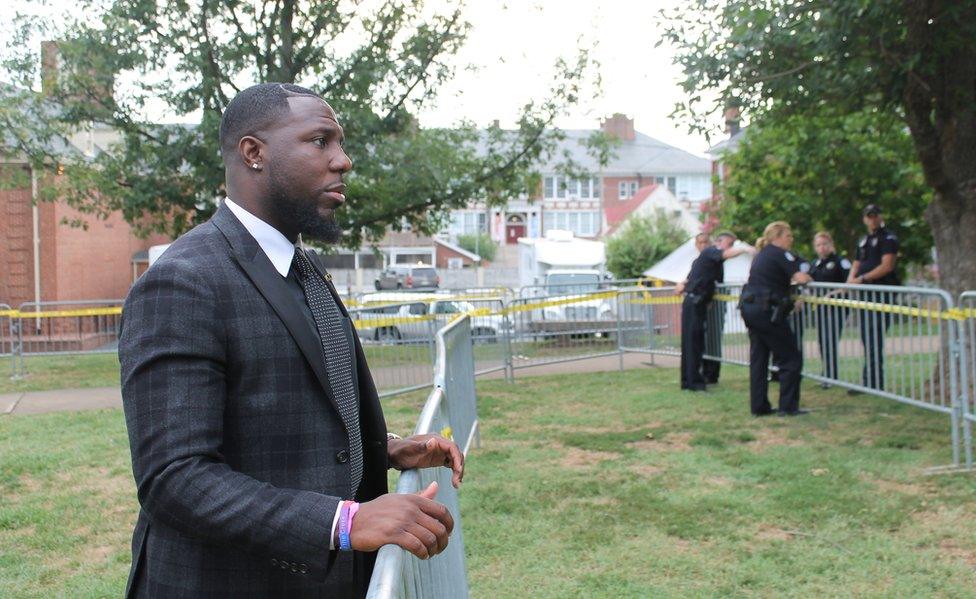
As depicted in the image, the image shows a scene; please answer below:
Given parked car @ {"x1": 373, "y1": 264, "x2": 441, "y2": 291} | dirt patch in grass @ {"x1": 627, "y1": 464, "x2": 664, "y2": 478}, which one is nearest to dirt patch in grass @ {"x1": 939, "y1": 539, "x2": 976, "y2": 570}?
dirt patch in grass @ {"x1": 627, "y1": 464, "x2": 664, "y2": 478}

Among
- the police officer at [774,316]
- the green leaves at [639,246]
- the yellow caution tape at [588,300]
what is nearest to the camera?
the yellow caution tape at [588,300]

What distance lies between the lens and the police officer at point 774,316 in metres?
9.37

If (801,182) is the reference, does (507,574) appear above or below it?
below

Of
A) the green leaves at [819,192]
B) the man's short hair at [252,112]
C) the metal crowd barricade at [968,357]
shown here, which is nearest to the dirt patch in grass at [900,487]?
the metal crowd barricade at [968,357]

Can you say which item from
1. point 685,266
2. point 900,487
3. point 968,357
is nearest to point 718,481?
point 900,487

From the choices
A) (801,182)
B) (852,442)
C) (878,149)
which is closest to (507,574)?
(852,442)

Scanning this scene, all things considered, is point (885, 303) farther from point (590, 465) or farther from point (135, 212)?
point (135, 212)

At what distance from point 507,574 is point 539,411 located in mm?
5443

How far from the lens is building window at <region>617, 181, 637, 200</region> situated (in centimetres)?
8356

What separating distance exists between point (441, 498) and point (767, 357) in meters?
6.88

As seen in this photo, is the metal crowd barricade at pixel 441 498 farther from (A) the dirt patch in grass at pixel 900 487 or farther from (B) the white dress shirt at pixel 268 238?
(A) the dirt patch in grass at pixel 900 487

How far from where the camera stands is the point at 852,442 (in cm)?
813

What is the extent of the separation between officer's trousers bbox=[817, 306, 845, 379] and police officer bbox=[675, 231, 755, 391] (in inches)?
86.4

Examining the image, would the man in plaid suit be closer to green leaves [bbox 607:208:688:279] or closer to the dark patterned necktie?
the dark patterned necktie
